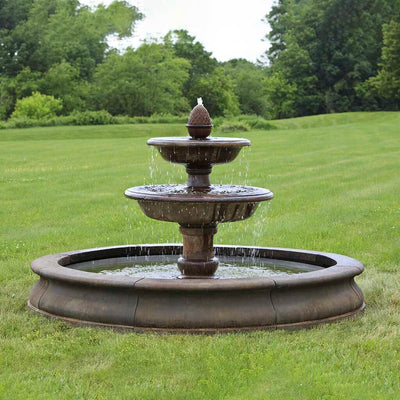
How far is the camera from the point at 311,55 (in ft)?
231

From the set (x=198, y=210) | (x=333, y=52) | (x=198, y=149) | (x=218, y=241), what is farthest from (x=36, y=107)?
(x=198, y=210)

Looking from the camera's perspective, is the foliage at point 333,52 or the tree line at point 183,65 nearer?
the tree line at point 183,65

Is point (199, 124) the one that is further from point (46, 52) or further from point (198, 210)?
point (46, 52)

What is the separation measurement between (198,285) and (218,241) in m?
5.61

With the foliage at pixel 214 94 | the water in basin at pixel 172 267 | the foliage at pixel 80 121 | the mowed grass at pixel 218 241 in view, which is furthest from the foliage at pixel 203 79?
the water in basin at pixel 172 267

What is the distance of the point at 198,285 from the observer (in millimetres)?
6309

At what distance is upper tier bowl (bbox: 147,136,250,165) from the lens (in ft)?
23.4

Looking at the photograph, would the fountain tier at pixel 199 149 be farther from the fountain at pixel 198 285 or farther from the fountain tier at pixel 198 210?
the fountain tier at pixel 198 210

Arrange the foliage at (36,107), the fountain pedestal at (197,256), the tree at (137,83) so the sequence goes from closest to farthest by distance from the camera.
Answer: the fountain pedestal at (197,256)
the foliage at (36,107)
the tree at (137,83)

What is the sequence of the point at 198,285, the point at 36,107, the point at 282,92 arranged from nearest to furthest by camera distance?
the point at 198,285 → the point at 36,107 → the point at 282,92

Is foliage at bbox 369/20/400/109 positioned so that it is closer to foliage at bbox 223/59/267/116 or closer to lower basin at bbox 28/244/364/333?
foliage at bbox 223/59/267/116

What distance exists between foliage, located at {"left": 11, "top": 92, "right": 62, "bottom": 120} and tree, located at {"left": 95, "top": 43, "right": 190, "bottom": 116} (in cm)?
765

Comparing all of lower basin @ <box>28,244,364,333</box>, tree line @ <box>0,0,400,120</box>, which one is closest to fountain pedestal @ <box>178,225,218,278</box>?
lower basin @ <box>28,244,364,333</box>

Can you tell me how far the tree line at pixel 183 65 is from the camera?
2398 inches
